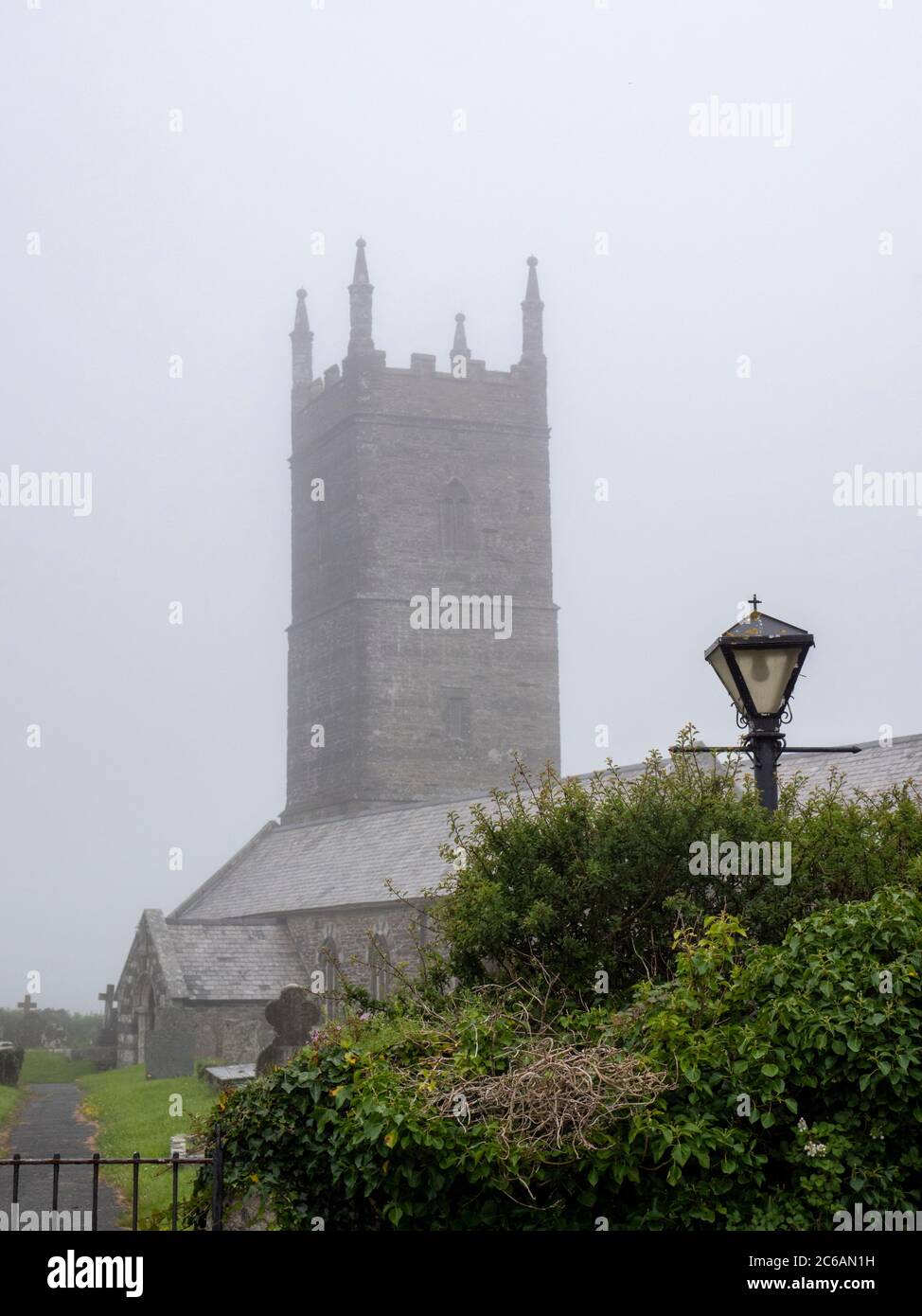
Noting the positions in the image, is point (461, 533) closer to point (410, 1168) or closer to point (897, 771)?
point (897, 771)

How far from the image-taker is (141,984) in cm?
3888

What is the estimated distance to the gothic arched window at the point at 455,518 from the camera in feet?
181

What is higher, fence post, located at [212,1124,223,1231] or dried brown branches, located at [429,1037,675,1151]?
dried brown branches, located at [429,1037,675,1151]

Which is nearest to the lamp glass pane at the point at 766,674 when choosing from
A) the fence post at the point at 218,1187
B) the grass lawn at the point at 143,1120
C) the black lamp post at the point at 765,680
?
the black lamp post at the point at 765,680

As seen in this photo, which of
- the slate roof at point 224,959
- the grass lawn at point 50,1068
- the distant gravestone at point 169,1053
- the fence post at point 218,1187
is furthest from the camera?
the slate roof at point 224,959

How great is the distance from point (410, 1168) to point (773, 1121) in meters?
1.69

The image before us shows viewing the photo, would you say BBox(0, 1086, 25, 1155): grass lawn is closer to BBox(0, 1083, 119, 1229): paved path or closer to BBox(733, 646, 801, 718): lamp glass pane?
BBox(0, 1083, 119, 1229): paved path

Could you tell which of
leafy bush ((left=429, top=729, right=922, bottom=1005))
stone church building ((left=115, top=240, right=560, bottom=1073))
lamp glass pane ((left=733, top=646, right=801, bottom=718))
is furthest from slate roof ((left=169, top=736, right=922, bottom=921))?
lamp glass pane ((left=733, top=646, right=801, bottom=718))

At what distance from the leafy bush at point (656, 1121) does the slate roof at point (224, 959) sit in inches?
1138

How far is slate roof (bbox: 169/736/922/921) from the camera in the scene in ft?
92.4

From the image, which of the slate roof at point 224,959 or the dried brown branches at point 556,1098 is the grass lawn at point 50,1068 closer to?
the slate roof at point 224,959

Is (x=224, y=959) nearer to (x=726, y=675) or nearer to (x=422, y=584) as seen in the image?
(x=422, y=584)

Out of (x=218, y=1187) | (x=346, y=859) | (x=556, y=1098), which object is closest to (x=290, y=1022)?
(x=218, y=1187)

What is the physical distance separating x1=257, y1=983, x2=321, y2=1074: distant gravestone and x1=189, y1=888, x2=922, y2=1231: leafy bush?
41.3 feet
